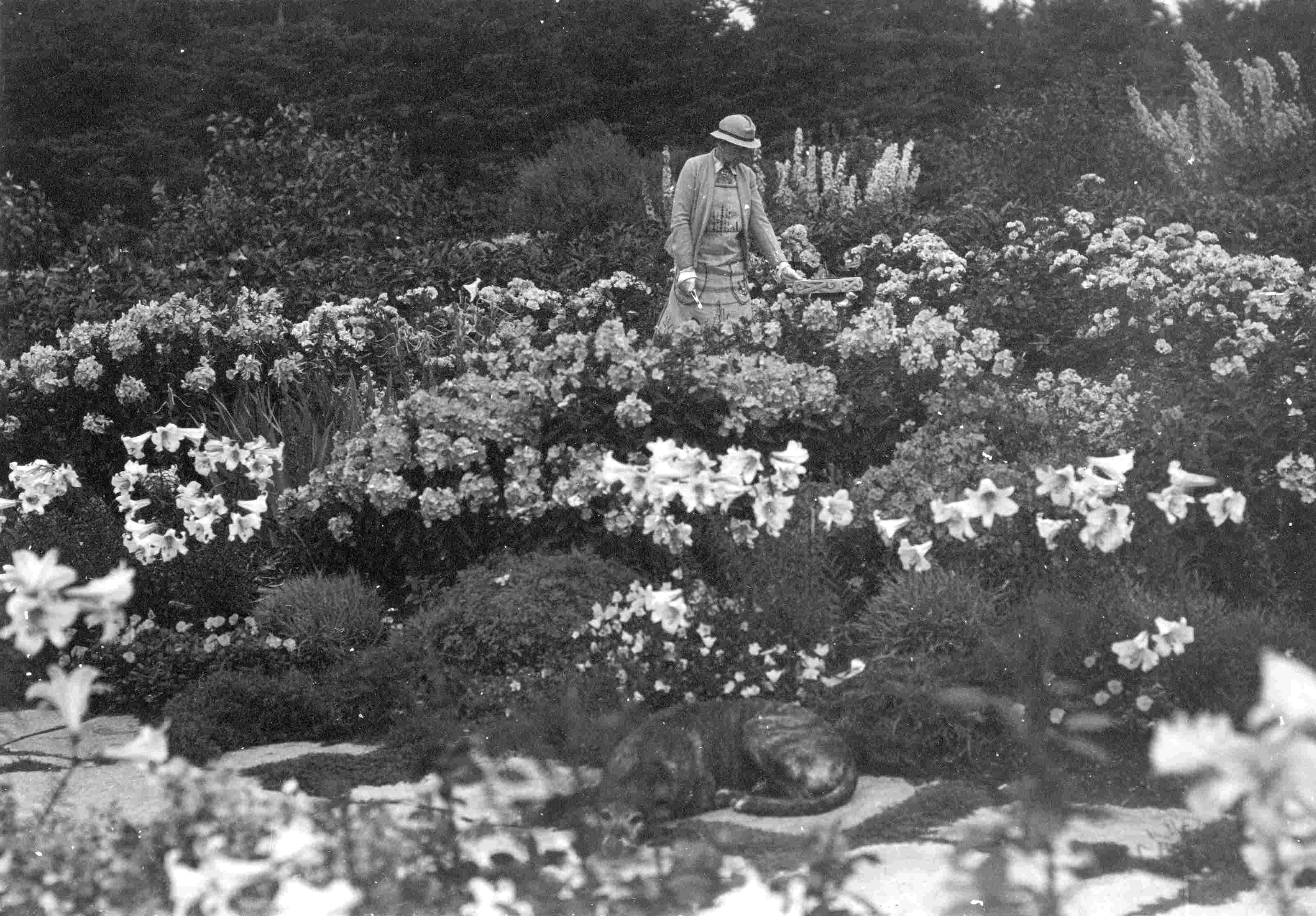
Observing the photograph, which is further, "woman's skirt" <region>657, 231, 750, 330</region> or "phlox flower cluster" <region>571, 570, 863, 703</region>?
"woman's skirt" <region>657, 231, 750, 330</region>

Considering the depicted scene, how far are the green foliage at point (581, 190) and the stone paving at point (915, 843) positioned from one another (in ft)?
24.3

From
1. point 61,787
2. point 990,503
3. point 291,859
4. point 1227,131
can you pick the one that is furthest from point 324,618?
point 1227,131

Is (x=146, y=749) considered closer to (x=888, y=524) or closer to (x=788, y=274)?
(x=888, y=524)

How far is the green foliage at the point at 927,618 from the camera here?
3721mm

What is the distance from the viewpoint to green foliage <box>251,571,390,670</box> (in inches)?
175

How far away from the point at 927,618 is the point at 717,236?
321 centimetres

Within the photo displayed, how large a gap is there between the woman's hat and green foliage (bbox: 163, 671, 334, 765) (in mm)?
3205

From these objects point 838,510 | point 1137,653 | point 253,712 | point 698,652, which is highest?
point 838,510

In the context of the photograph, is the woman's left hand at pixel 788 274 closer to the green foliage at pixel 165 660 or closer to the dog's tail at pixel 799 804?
the green foliage at pixel 165 660

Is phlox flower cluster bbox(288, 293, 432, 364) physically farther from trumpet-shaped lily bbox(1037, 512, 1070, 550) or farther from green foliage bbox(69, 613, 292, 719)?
trumpet-shaped lily bbox(1037, 512, 1070, 550)

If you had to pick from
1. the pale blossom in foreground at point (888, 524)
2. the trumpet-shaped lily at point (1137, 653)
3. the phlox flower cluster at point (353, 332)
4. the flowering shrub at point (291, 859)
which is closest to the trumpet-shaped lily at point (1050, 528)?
the pale blossom in foreground at point (888, 524)

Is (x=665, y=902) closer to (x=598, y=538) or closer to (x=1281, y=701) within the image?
(x=1281, y=701)

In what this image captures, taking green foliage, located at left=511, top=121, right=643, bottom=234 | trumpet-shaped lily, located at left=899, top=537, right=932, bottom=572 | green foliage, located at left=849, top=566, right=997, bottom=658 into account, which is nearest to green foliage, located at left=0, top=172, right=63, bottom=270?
green foliage, located at left=511, top=121, right=643, bottom=234

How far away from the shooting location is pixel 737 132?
615cm
